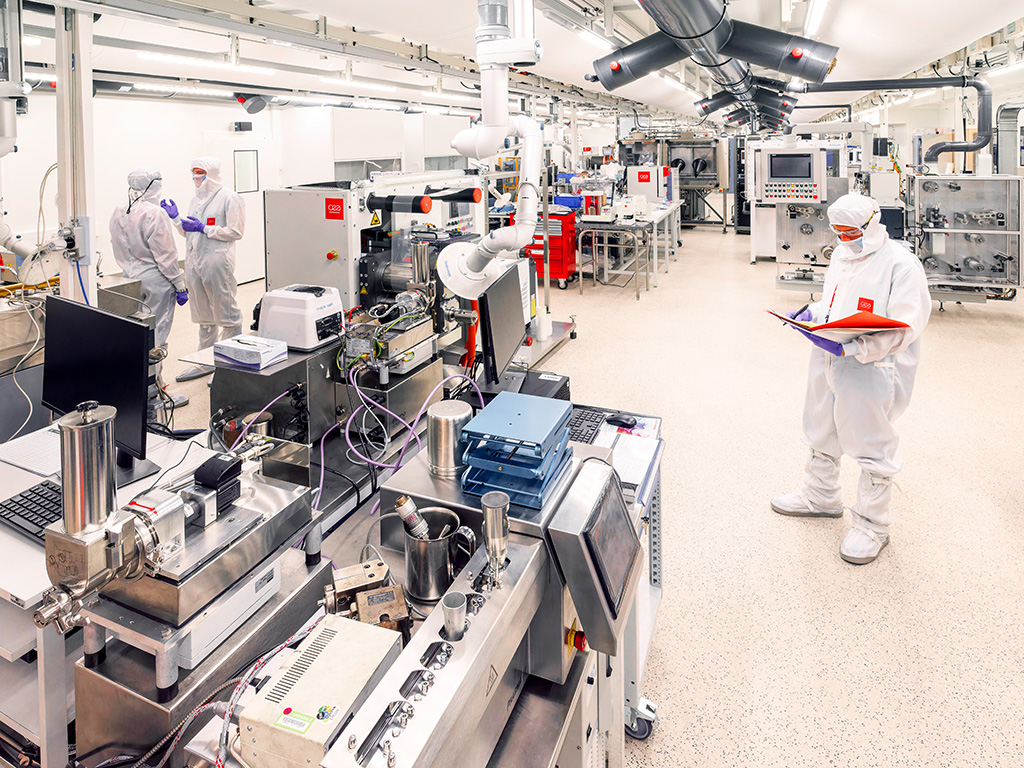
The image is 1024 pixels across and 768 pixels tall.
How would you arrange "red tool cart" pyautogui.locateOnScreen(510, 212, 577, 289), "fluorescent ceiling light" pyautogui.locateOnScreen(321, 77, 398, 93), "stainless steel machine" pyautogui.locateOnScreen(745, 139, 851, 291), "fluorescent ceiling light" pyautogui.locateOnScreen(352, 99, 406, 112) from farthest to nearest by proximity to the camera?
"fluorescent ceiling light" pyautogui.locateOnScreen(352, 99, 406, 112) < "red tool cart" pyautogui.locateOnScreen(510, 212, 577, 289) < "stainless steel machine" pyautogui.locateOnScreen(745, 139, 851, 291) < "fluorescent ceiling light" pyautogui.locateOnScreen(321, 77, 398, 93)

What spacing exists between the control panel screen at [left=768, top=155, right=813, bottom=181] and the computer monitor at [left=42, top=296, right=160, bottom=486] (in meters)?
6.29

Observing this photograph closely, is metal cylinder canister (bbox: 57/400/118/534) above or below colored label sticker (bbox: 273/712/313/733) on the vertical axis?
above

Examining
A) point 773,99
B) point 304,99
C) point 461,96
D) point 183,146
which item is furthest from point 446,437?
point 773,99

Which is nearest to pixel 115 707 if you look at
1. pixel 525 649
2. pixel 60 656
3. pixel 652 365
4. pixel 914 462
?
pixel 60 656

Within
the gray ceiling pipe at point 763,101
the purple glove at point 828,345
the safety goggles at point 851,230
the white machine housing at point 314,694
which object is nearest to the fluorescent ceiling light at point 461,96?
the gray ceiling pipe at point 763,101

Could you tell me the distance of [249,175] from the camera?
7785mm

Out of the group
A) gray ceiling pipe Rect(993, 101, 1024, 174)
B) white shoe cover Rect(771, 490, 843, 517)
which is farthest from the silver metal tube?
gray ceiling pipe Rect(993, 101, 1024, 174)

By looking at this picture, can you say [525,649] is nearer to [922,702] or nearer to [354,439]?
[354,439]

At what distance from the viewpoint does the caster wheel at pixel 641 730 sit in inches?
70.1

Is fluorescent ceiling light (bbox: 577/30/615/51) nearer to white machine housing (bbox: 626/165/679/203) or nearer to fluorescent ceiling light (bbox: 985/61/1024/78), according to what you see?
white machine housing (bbox: 626/165/679/203)

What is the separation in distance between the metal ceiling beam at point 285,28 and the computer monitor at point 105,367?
1.53 metres

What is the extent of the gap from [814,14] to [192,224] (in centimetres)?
441

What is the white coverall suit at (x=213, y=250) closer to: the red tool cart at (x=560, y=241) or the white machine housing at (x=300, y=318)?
the white machine housing at (x=300, y=318)

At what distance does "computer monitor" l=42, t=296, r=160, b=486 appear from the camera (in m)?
1.51
